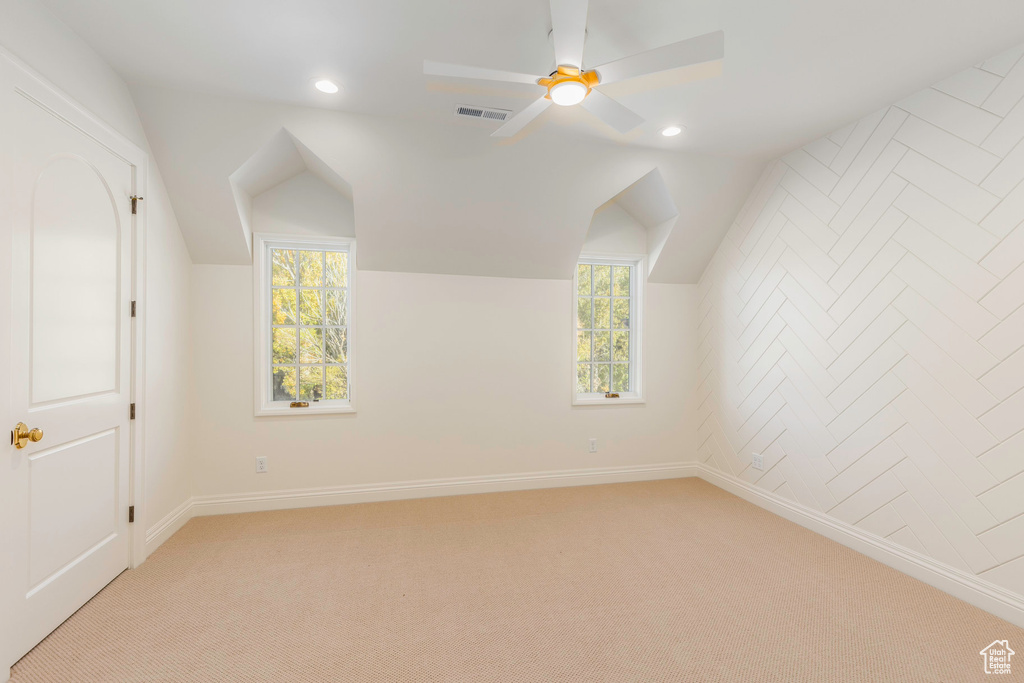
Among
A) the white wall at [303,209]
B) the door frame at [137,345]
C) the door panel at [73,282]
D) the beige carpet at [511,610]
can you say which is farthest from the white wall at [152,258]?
the white wall at [303,209]

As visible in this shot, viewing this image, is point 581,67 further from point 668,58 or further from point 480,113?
point 480,113

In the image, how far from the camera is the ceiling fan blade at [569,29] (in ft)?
4.72

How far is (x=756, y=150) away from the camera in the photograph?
3203 millimetres

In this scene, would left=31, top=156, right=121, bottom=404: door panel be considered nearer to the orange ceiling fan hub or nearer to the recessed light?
the recessed light

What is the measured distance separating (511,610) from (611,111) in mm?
2434

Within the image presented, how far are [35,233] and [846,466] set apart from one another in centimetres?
444

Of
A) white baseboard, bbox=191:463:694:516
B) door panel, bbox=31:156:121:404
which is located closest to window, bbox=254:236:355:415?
white baseboard, bbox=191:463:694:516

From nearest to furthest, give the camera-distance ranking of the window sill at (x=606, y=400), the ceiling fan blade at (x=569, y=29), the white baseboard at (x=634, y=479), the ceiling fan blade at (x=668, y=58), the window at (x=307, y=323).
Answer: the ceiling fan blade at (x=569, y=29) < the ceiling fan blade at (x=668, y=58) < the white baseboard at (x=634, y=479) < the window at (x=307, y=323) < the window sill at (x=606, y=400)

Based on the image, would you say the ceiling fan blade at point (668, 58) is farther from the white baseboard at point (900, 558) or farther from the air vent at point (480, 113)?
the white baseboard at point (900, 558)

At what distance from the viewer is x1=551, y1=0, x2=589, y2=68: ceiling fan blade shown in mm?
1439

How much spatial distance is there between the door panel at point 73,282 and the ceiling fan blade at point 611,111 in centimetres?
240

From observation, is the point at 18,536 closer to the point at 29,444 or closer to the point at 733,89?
the point at 29,444

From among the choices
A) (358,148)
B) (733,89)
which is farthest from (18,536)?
(733,89)

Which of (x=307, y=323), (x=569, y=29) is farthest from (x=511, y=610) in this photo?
(x=307, y=323)
